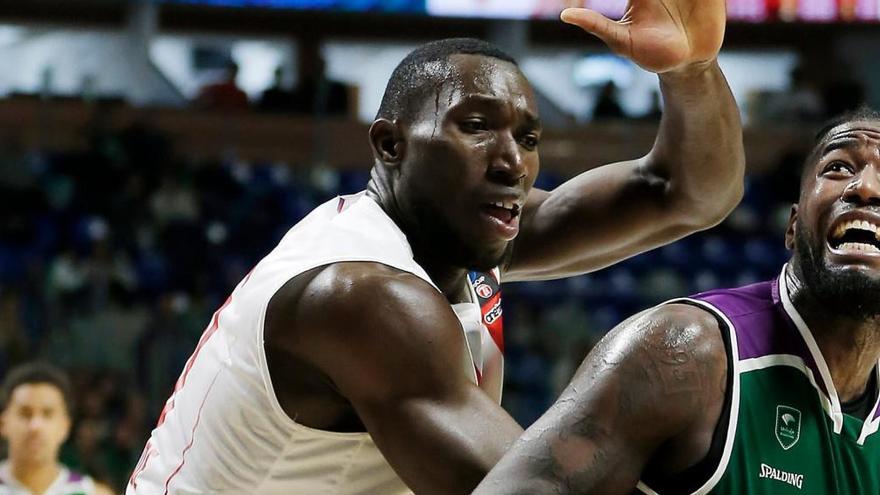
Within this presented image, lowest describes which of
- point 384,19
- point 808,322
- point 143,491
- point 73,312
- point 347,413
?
point 73,312

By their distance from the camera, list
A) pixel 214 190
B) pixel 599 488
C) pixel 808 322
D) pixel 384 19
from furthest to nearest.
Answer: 1. pixel 384 19
2. pixel 214 190
3. pixel 808 322
4. pixel 599 488

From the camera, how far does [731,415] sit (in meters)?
2.45

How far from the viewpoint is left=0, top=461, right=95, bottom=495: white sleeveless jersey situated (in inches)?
232

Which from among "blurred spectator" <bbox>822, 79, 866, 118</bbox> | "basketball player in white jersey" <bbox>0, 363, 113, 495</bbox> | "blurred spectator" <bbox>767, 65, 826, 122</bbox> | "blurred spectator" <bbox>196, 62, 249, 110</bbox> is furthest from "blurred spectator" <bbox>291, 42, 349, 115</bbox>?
"basketball player in white jersey" <bbox>0, 363, 113, 495</bbox>

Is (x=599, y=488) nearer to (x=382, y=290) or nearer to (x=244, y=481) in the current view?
(x=382, y=290)

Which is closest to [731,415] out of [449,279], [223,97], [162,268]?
[449,279]

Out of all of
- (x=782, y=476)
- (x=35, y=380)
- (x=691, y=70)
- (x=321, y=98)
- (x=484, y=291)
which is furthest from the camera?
(x=321, y=98)

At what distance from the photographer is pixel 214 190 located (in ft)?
36.7

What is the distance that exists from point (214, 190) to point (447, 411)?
29.8ft

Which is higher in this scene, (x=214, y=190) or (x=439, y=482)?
(x=439, y=482)

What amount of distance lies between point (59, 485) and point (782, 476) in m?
4.26

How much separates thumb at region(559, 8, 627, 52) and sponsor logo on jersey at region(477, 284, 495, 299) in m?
0.74

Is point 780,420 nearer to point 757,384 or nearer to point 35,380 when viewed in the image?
point 757,384

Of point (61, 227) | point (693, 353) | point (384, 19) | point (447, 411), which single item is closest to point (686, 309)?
point (693, 353)
